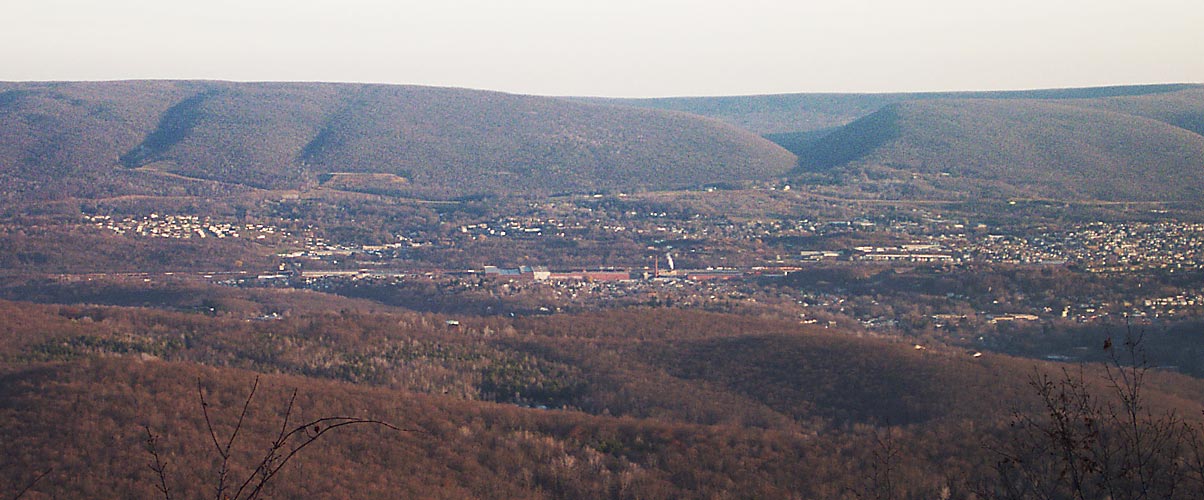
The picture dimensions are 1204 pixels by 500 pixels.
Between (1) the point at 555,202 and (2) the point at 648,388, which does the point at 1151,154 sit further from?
(2) the point at 648,388

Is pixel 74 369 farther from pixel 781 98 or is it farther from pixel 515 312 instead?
pixel 781 98

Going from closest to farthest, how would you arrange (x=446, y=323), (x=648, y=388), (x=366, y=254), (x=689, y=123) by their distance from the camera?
(x=648, y=388) → (x=446, y=323) → (x=366, y=254) → (x=689, y=123)

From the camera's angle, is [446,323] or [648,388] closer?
[648,388]

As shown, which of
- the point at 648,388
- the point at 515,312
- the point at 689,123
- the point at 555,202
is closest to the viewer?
the point at 648,388

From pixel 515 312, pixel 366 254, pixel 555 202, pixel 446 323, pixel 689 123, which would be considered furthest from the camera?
pixel 689 123

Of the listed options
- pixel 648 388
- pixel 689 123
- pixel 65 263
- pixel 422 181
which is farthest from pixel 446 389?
pixel 689 123

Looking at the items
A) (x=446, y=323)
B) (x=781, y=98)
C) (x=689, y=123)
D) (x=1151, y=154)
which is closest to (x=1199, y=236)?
(x=1151, y=154)

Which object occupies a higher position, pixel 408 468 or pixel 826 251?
pixel 408 468

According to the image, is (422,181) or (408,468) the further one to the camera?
(422,181)

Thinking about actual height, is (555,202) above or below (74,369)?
below
